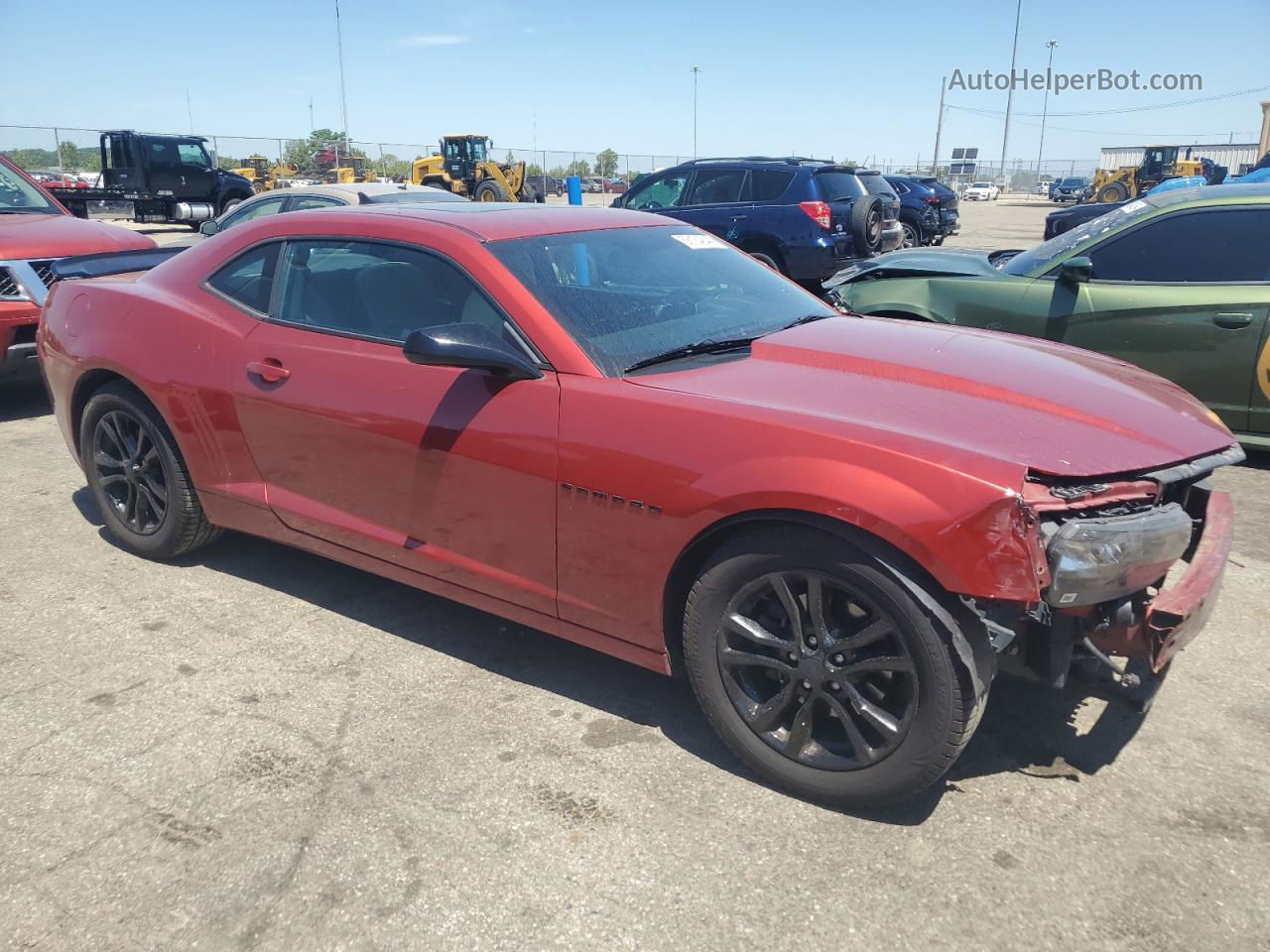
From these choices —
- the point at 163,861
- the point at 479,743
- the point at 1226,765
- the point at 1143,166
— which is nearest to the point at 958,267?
the point at 1226,765

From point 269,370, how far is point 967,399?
7.95 ft

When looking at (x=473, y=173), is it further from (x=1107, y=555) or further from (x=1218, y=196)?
(x=1107, y=555)

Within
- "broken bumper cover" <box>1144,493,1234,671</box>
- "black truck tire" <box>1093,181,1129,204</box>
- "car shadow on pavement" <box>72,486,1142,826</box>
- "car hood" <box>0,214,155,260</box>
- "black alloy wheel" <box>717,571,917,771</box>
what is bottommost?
"car shadow on pavement" <box>72,486,1142,826</box>

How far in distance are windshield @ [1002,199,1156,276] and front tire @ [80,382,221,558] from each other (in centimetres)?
486

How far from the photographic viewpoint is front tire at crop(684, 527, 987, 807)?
7.58ft

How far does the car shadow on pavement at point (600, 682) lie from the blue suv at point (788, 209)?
7.77 meters

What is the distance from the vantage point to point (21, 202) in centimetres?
774

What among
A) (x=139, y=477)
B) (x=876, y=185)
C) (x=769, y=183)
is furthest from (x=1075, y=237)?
(x=876, y=185)

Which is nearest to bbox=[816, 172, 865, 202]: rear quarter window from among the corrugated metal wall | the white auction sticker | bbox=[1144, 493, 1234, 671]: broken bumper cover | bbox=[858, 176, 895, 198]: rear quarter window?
bbox=[858, 176, 895, 198]: rear quarter window

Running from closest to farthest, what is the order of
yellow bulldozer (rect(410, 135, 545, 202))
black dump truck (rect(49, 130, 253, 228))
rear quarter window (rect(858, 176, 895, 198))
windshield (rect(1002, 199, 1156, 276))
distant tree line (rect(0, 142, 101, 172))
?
windshield (rect(1002, 199, 1156, 276))
rear quarter window (rect(858, 176, 895, 198))
black dump truck (rect(49, 130, 253, 228))
yellow bulldozer (rect(410, 135, 545, 202))
distant tree line (rect(0, 142, 101, 172))

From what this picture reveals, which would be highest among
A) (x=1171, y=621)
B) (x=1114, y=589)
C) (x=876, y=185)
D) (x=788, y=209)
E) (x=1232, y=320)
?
(x=876, y=185)

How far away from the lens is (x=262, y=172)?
3634cm

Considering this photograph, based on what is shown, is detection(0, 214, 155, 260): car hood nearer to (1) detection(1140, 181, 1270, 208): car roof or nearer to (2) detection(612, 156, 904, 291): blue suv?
(2) detection(612, 156, 904, 291): blue suv

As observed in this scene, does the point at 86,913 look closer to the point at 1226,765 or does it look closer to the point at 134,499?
the point at 134,499
